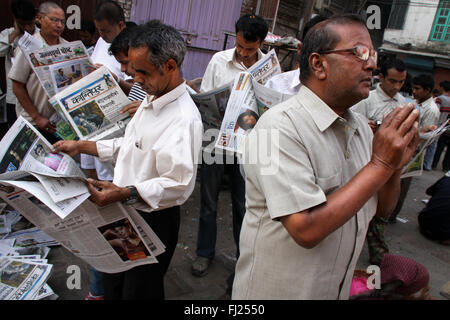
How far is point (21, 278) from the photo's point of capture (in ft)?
7.23

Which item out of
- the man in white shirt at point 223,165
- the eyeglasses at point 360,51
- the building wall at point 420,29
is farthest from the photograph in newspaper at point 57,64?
the building wall at point 420,29

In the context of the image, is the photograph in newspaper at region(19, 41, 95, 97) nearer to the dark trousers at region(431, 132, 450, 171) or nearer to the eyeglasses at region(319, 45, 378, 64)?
the eyeglasses at region(319, 45, 378, 64)

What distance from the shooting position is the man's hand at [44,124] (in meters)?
2.77

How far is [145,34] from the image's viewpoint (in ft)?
5.04

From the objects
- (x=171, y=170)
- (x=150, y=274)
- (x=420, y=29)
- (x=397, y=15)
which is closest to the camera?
(x=171, y=170)

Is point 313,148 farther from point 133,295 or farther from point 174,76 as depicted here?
point 133,295

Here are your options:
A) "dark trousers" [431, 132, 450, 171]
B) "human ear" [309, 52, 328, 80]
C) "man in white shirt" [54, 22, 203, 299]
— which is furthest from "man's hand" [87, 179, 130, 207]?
"dark trousers" [431, 132, 450, 171]

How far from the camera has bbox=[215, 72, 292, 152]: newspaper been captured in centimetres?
210

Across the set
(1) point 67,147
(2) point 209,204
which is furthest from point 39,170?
(2) point 209,204

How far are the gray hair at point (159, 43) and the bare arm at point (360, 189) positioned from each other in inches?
37.9

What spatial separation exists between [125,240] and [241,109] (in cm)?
102

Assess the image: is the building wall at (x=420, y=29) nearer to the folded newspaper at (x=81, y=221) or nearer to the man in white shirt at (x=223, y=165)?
the man in white shirt at (x=223, y=165)

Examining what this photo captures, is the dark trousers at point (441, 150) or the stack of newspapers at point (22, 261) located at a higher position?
the dark trousers at point (441, 150)

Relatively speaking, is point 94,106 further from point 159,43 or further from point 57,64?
point 159,43
